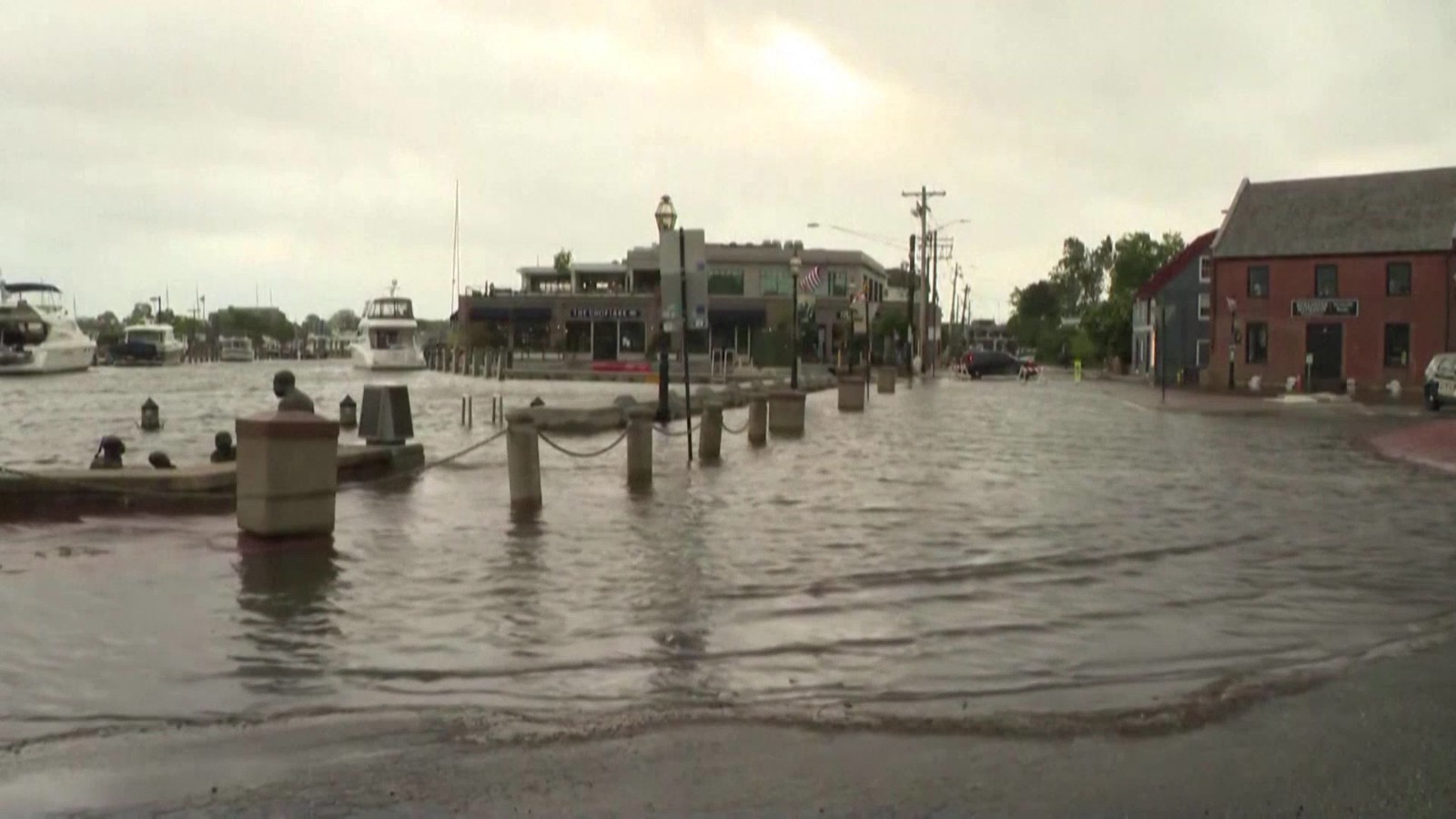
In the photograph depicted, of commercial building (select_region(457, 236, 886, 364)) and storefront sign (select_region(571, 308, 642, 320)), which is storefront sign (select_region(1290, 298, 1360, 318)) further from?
storefront sign (select_region(571, 308, 642, 320))

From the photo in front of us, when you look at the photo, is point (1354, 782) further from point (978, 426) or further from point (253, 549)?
point (978, 426)

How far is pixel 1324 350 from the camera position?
68.4 metres

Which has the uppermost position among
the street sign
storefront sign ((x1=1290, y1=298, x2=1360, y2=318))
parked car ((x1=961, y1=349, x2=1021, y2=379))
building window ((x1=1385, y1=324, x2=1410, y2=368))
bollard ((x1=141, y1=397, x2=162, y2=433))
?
storefront sign ((x1=1290, y1=298, x2=1360, y2=318))

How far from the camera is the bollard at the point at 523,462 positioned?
15.7 meters

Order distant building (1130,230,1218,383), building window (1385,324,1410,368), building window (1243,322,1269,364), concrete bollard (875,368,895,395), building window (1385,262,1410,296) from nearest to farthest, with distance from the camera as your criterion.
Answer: concrete bollard (875,368,895,395), building window (1385,262,1410,296), building window (1385,324,1410,368), building window (1243,322,1269,364), distant building (1130,230,1218,383)

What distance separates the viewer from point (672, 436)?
89.2 ft

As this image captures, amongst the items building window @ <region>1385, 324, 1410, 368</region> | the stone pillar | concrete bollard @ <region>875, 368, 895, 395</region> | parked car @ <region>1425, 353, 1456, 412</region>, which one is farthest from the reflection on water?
building window @ <region>1385, 324, 1410, 368</region>

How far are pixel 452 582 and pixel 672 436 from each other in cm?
1585

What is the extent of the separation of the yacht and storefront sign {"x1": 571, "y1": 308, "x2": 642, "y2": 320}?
97.8 ft

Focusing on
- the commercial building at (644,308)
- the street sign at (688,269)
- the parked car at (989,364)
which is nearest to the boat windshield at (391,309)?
the commercial building at (644,308)

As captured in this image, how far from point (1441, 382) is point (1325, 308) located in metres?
26.9

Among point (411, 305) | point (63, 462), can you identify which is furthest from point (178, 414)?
point (411, 305)

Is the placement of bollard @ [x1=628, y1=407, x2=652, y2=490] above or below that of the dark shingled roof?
below

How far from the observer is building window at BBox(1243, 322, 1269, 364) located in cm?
7050
